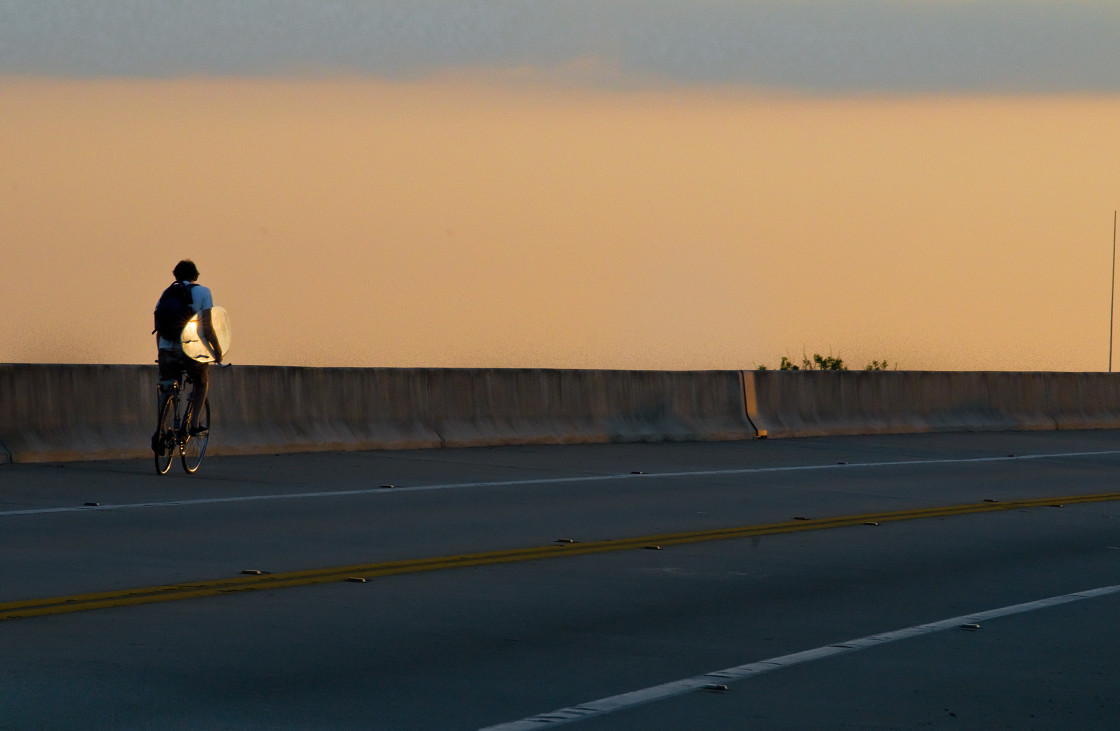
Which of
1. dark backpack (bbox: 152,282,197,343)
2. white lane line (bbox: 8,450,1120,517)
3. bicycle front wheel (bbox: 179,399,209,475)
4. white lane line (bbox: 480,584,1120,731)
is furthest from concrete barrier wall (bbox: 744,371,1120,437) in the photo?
white lane line (bbox: 480,584,1120,731)

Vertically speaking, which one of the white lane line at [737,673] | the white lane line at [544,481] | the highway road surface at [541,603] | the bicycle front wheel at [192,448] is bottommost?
the white lane line at [737,673]

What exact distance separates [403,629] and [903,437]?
1994 centimetres

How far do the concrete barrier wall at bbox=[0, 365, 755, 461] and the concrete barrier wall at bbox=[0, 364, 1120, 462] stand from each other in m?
0.02

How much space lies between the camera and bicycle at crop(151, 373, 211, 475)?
16.4 meters

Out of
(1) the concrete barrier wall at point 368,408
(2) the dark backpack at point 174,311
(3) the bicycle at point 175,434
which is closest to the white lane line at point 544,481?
(3) the bicycle at point 175,434

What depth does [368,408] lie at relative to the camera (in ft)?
68.6

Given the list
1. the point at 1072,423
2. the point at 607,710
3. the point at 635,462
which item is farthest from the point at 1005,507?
Answer: the point at 1072,423

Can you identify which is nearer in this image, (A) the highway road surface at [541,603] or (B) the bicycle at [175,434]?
(A) the highway road surface at [541,603]

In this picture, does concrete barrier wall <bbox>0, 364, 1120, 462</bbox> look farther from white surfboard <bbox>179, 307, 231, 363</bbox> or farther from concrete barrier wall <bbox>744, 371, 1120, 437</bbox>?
white surfboard <bbox>179, 307, 231, 363</bbox>

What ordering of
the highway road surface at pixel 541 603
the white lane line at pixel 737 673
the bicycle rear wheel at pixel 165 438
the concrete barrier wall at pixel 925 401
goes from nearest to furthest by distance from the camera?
the white lane line at pixel 737 673, the highway road surface at pixel 541 603, the bicycle rear wheel at pixel 165 438, the concrete barrier wall at pixel 925 401

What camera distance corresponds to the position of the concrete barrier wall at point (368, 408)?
57.9ft

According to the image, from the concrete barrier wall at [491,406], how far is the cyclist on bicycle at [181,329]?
1530 millimetres

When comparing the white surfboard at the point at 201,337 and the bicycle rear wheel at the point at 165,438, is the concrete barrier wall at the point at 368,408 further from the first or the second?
the white surfboard at the point at 201,337

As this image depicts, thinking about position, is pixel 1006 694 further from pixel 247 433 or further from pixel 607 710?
pixel 247 433
